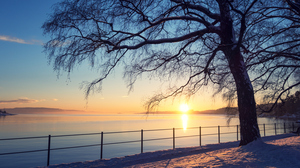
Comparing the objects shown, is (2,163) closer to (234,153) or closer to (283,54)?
(234,153)

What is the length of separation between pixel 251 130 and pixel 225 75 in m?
3.89

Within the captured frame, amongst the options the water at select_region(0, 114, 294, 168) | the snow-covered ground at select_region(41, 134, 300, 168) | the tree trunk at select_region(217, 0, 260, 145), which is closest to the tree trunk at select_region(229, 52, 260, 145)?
the tree trunk at select_region(217, 0, 260, 145)

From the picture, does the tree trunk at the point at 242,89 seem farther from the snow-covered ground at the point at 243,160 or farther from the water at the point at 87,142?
the water at the point at 87,142

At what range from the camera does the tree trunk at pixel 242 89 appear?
9.76 metres

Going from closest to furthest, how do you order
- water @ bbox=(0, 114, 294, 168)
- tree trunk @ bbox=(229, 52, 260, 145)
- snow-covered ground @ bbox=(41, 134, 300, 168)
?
1. snow-covered ground @ bbox=(41, 134, 300, 168)
2. tree trunk @ bbox=(229, 52, 260, 145)
3. water @ bbox=(0, 114, 294, 168)

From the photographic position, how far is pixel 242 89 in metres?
10.1

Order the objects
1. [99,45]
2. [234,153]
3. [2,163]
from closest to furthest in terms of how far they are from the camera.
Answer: [234,153] → [99,45] → [2,163]

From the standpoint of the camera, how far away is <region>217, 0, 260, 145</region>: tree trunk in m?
9.76

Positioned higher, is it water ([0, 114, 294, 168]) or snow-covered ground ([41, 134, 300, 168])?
snow-covered ground ([41, 134, 300, 168])

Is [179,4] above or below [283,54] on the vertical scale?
above

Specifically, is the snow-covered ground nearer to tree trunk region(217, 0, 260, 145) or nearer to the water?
tree trunk region(217, 0, 260, 145)

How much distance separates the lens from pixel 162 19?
10.3 meters

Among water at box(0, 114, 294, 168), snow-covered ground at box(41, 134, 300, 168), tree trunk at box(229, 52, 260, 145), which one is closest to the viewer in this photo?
snow-covered ground at box(41, 134, 300, 168)

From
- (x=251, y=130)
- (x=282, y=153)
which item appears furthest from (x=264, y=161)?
(x=251, y=130)
